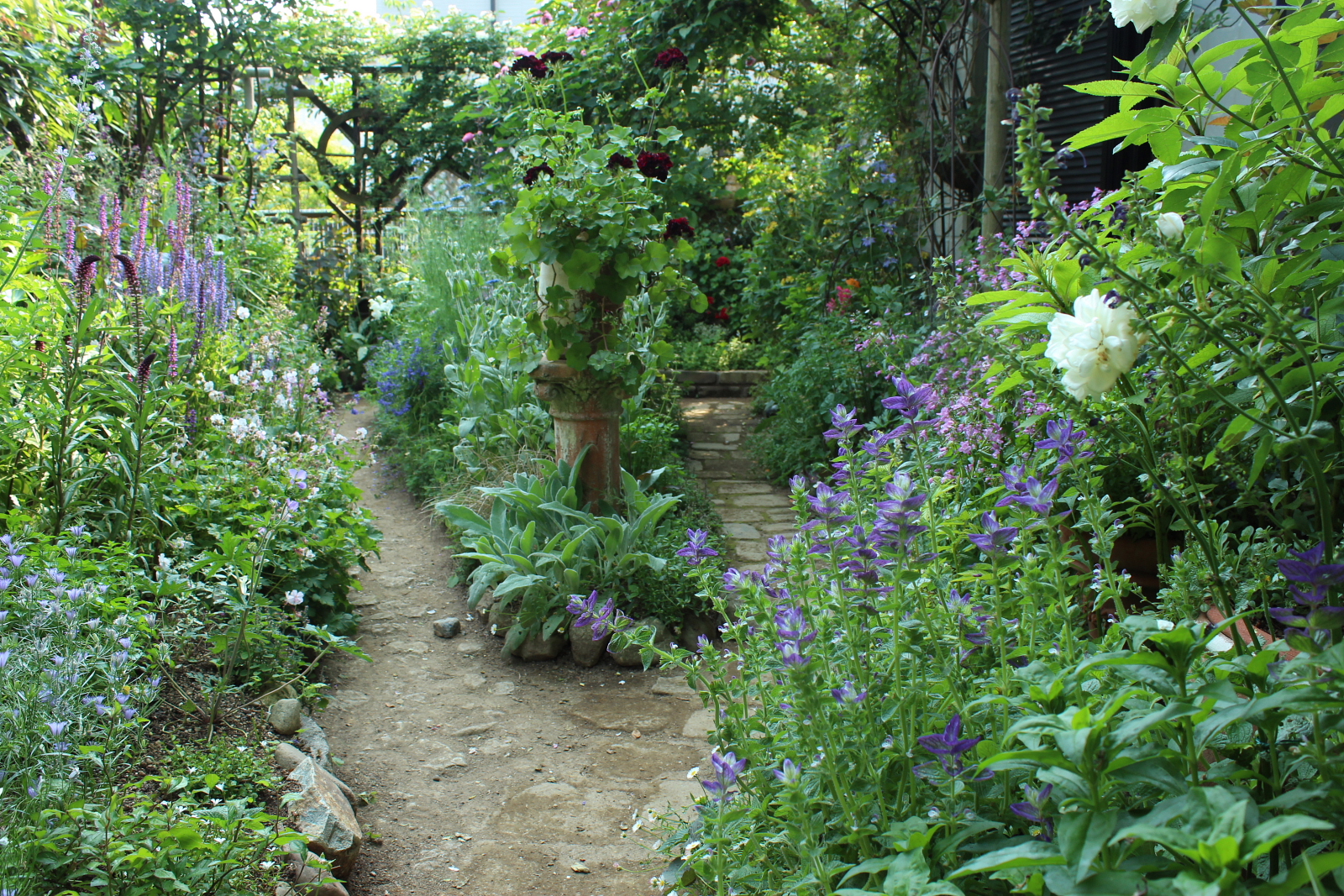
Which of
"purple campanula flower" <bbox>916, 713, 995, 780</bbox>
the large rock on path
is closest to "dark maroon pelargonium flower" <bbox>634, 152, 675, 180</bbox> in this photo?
the large rock on path

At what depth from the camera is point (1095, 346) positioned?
95 centimetres

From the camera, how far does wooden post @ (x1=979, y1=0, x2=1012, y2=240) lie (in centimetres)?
431

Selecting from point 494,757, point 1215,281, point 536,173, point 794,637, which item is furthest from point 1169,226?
point 536,173

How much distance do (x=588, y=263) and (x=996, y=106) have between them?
2.38 metres

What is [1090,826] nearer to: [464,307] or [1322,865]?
[1322,865]

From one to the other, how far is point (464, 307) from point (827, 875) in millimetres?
4970

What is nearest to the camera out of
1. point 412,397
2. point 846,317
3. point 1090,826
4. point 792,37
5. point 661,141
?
point 1090,826

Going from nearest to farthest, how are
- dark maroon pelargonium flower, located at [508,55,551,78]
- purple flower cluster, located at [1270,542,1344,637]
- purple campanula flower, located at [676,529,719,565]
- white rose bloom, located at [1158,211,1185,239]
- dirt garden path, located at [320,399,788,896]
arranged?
purple flower cluster, located at [1270,542,1344,637] → white rose bloom, located at [1158,211,1185,239] → purple campanula flower, located at [676,529,719,565] → dirt garden path, located at [320,399,788,896] → dark maroon pelargonium flower, located at [508,55,551,78]

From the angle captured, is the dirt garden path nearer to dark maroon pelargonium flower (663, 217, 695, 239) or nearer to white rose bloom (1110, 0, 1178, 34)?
dark maroon pelargonium flower (663, 217, 695, 239)

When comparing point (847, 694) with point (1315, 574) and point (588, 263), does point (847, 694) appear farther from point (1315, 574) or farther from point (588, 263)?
point (588, 263)

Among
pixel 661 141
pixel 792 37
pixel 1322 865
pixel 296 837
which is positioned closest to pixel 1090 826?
pixel 1322 865

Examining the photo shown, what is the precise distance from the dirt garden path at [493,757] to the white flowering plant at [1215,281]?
4.07 feet

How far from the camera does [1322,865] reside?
69 centimetres

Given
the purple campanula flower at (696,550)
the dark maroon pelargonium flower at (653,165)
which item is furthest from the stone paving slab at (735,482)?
the purple campanula flower at (696,550)
